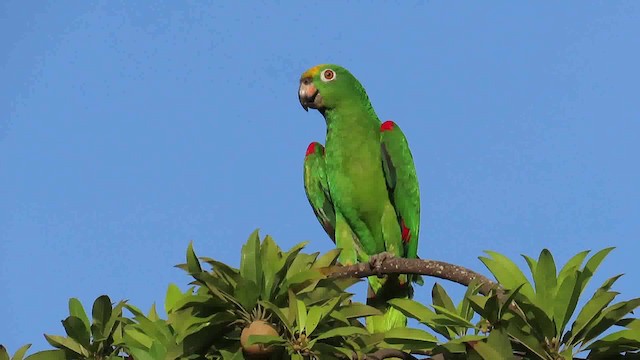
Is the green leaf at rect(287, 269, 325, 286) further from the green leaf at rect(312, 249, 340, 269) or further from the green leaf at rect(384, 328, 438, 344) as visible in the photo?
the green leaf at rect(384, 328, 438, 344)

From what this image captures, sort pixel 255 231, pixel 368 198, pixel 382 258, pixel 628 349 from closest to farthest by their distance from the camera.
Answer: pixel 628 349
pixel 255 231
pixel 382 258
pixel 368 198

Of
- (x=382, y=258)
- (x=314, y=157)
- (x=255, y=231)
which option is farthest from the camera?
(x=314, y=157)

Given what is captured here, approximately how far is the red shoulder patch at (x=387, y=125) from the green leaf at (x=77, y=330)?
459 centimetres

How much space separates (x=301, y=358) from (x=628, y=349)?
1282 millimetres

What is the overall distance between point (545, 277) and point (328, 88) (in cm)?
513

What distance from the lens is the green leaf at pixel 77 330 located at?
12.5ft

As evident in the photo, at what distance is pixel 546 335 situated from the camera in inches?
127

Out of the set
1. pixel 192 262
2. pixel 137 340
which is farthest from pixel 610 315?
pixel 137 340

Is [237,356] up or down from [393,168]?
down

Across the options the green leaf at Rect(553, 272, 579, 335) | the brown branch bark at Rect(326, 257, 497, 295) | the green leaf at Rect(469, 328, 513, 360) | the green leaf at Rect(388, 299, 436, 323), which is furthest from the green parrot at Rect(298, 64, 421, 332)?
the green leaf at Rect(469, 328, 513, 360)

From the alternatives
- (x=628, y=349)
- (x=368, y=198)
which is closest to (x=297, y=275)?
(x=628, y=349)

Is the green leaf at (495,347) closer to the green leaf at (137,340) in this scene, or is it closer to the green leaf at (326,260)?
the green leaf at (326,260)

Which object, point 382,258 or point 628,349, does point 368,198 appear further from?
point 628,349

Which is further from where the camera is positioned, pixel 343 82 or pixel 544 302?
pixel 343 82
